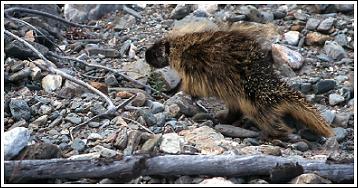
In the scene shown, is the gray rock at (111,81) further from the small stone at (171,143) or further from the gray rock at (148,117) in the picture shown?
the small stone at (171,143)

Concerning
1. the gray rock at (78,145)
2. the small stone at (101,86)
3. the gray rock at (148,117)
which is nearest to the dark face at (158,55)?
the small stone at (101,86)

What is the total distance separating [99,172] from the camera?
3.69 meters

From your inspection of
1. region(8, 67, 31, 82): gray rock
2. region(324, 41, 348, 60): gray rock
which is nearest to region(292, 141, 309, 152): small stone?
region(324, 41, 348, 60): gray rock

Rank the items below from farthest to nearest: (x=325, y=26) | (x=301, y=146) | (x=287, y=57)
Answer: (x=325, y=26), (x=287, y=57), (x=301, y=146)

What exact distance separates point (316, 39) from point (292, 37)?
0.75 ft

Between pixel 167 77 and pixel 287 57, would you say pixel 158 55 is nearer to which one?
pixel 167 77

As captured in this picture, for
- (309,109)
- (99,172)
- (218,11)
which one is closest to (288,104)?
(309,109)

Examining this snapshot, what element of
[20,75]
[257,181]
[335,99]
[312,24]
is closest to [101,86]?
[20,75]

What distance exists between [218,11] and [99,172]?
3.87 metres

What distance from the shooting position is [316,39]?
22.0 feet

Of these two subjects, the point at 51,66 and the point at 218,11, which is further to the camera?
the point at 218,11

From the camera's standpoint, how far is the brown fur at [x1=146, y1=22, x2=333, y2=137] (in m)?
4.93

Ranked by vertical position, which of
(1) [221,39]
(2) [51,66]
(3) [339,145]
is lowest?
(3) [339,145]

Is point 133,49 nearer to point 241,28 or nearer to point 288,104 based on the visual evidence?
point 241,28
